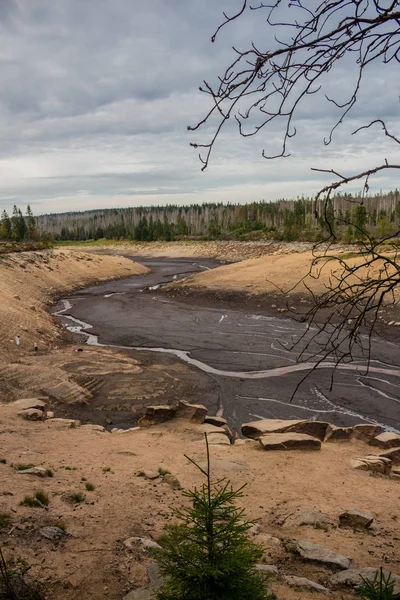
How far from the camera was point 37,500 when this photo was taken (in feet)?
23.3

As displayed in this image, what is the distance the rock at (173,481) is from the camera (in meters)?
8.51

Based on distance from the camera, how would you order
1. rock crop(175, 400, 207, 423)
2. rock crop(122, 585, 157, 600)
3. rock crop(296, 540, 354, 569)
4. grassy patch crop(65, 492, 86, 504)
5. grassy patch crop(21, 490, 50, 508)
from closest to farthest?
rock crop(122, 585, 157, 600) < rock crop(296, 540, 354, 569) < grassy patch crop(21, 490, 50, 508) < grassy patch crop(65, 492, 86, 504) < rock crop(175, 400, 207, 423)

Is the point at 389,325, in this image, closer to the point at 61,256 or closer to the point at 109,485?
the point at 109,485

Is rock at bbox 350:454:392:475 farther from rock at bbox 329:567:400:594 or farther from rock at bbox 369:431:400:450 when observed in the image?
rock at bbox 329:567:400:594

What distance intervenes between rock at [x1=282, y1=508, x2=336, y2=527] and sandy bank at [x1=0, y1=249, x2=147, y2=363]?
1581 cm

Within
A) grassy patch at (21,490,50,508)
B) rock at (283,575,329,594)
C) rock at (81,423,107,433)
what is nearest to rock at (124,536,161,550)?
rock at (283,575,329,594)

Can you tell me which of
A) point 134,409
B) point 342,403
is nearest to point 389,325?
point 342,403

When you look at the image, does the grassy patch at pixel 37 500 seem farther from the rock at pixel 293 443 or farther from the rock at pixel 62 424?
the rock at pixel 293 443

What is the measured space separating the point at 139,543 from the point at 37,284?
4020 centimetres

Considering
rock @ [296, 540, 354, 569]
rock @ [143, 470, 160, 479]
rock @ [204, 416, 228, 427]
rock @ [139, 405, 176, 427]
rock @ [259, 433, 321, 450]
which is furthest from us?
rock @ [139, 405, 176, 427]

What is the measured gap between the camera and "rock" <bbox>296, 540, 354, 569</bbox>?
18.2 feet

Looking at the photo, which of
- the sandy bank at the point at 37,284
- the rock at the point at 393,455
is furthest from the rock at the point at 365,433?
the sandy bank at the point at 37,284

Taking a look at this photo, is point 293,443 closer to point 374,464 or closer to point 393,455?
point 374,464

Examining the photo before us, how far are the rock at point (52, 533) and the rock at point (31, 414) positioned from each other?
6.90 meters
